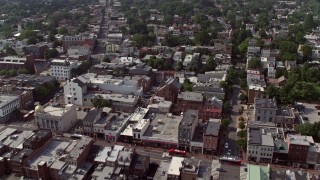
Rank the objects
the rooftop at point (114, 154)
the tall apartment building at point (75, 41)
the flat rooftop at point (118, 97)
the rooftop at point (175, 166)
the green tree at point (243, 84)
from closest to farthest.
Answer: the rooftop at point (175, 166), the rooftop at point (114, 154), the flat rooftop at point (118, 97), the green tree at point (243, 84), the tall apartment building at point (75, 41)

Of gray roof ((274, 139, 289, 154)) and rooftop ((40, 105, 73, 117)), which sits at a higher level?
rooftop ((40, 105, 73, 117))

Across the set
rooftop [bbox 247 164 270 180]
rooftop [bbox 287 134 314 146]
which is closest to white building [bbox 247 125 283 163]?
rooftop [bbox 287 134 314 146]

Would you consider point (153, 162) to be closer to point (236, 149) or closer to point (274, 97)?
point (236, 149)

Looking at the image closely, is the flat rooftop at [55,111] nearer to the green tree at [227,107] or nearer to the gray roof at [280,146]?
the green tree at [227,107]

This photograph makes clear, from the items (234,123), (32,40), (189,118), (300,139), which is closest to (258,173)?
(300,139)

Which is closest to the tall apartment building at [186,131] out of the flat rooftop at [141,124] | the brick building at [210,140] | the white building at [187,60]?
the brick building at [210,140]

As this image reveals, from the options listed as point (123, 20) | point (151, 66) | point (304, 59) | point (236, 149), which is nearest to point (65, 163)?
point (236, 149)

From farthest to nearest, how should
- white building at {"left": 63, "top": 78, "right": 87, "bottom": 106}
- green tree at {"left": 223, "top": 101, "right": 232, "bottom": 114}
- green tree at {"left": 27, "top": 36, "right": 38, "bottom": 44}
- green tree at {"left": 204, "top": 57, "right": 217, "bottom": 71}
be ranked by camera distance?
green tree at {"left": 27, "top": 36, "right": 38, "bottom": 44} → green tree at {"left": 204, "top": 57, "right": 217, "bottom": 71} → white building at {"left": 63, "top": 78, "right": 87, "bottom": 106} → green tree at {"left": 223, "top": 101, "right": 232, "bottom": 114}

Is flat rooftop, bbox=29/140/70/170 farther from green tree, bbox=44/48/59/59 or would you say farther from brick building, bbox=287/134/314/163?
green tree, bbox=44/48/59/59
